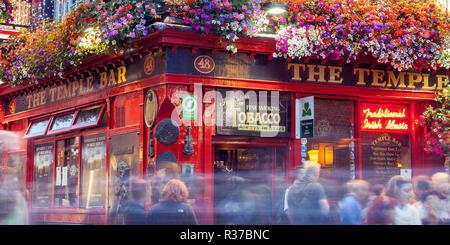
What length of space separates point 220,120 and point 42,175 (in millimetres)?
6959

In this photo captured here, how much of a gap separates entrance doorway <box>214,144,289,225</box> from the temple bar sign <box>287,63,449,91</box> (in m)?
1.66

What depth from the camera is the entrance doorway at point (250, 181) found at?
12.8m

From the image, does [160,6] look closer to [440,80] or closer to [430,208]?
[440,80]

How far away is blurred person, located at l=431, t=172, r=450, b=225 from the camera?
7344 mm

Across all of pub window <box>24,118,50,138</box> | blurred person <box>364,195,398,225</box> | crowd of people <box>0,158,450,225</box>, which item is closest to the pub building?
pub window <box>24,118,50,138</box>

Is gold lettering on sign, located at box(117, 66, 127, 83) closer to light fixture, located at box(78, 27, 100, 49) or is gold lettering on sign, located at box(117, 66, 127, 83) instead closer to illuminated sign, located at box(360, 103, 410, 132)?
light fixture, located at box(78, 27, 100, 49)

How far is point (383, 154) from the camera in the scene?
1459 centimetres

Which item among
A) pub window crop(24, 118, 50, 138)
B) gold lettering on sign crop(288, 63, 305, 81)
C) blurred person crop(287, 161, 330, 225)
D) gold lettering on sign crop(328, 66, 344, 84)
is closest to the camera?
blurred person crop(287, 161, 330, 225)

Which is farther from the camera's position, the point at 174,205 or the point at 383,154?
the point at 383,154

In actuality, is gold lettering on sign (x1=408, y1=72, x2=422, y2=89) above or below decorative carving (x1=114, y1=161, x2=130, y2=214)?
above

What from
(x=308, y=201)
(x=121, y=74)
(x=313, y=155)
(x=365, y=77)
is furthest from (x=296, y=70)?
(x=308, y=201)

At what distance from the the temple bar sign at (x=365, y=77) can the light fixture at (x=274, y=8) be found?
1.14 metres

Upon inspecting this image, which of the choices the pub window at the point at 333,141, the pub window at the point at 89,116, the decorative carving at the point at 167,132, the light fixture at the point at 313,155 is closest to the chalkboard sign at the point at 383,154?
the pub window at the point at 333,141
